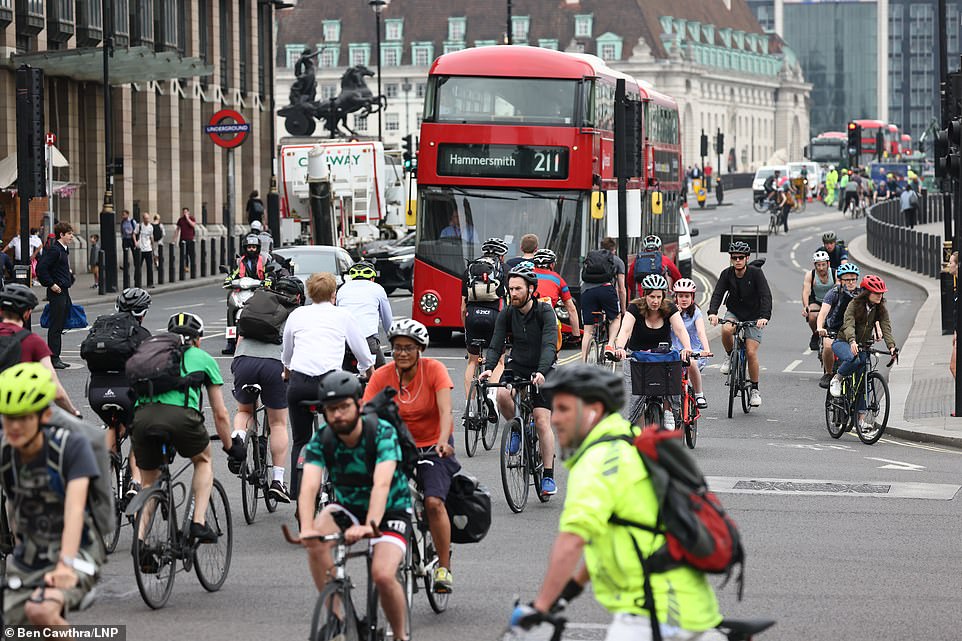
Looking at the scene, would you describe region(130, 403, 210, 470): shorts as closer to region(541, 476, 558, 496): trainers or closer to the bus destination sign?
region(541, 476, 558, 496): trainers

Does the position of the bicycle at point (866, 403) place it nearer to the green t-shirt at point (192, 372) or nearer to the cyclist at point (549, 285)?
the cyclist at point (549, 285)

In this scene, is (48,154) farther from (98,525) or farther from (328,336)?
(98,525)

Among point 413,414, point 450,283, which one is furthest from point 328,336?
point 450,283

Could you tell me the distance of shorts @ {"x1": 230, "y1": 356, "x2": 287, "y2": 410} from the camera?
1224cm

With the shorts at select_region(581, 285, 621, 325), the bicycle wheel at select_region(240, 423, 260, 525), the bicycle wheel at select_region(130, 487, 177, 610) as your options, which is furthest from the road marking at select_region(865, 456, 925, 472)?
the bicycle wheel at select_region(130, 487, 177, 610)

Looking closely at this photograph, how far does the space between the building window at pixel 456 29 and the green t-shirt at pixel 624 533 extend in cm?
15708

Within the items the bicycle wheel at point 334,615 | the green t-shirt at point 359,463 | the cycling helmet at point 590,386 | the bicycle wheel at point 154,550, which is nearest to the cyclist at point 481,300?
the bicycle wheel at point 154,550

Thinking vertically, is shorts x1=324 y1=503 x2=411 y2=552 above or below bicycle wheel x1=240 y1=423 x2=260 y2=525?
above

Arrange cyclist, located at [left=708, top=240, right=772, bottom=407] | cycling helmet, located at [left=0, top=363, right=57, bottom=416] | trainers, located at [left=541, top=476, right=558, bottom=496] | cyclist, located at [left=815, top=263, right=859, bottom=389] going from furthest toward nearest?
cyclist, located at [left=708, top=240, right=772, bottom=407]
cyclist, located at [left=815, top=263, right=859, bottom=389]
trainers, located at [left=541, top=476, right=558, bottom=496]
cycling helmet, located at [left=0, top=363, right=57, bottom=416]

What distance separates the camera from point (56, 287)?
918 inches

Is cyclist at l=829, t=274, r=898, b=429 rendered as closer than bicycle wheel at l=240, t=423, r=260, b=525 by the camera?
No

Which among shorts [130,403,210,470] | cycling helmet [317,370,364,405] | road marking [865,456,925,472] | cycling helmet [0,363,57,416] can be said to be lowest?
road marking [865,456,925,472]

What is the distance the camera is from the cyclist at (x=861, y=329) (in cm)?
1702

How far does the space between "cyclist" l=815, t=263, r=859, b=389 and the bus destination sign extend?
7924mm
